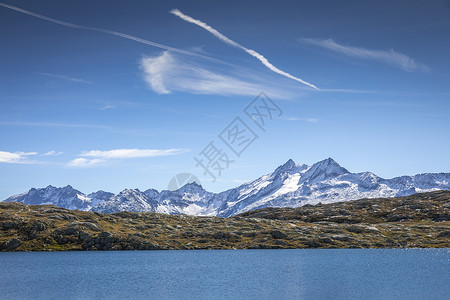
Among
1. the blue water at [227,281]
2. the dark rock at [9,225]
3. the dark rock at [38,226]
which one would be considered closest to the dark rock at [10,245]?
the dark rock at [38,226]

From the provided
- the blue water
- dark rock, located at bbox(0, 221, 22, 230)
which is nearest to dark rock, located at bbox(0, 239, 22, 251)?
dark rock, located at bbox(0, 221, 22, 230)

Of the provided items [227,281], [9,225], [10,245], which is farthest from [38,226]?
[227,281]

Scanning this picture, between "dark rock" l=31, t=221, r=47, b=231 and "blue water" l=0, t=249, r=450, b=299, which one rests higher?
"dark rock" l=31, t=221, r=47, b=231

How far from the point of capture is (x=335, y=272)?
97.2m

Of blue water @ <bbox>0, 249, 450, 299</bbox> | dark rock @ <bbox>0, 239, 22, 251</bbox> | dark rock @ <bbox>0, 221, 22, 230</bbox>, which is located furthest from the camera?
dark rock @ <bbox>0, 221, 22, 230</bbox>

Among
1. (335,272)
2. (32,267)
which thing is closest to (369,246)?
(335,272)

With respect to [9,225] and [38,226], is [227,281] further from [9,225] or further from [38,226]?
[9,225]

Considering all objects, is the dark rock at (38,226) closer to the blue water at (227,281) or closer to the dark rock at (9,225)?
the dark rock at (9,225)

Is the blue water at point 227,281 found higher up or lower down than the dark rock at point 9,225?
lower down

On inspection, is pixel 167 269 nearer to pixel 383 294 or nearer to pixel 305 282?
pixel 305 282

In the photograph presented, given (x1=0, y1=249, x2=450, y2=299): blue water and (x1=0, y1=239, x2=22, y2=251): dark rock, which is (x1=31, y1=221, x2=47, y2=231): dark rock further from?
(x1=0, y1=249, x2=450, y2=299): blue water

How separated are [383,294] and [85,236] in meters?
152

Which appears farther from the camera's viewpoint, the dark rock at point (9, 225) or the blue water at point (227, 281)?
the dark rock at point (9, 225)

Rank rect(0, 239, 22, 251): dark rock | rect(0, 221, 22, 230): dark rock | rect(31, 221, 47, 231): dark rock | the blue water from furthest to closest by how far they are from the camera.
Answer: rect(0, 221, 22, 230): dark rock → rect(31, 221, 47, 231): dark rock → rect(0, 239, 22, 251): dark rock → the blue water
